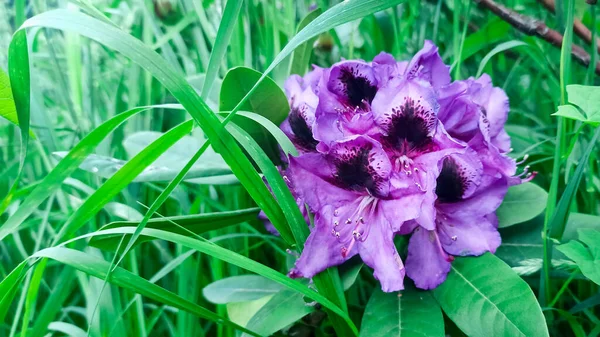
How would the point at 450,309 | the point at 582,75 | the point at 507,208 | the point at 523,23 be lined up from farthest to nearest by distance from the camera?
1. the point at 582,75
2. the point at 523,23
3. the point at 507,208
4. the point at 450,309

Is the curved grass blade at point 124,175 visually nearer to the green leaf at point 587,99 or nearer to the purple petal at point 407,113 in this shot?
the purple petal at point 407,113

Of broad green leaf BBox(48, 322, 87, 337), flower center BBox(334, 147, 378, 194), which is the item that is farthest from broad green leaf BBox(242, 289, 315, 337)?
broad green leaf BBox(48, 322, 87, 337)

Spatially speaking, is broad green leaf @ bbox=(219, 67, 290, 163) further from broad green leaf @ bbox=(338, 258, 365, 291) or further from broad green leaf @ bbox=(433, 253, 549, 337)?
broad green leaf @ bbox=(433, 253, 549, 337)

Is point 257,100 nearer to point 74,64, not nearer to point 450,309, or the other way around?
point 450,309

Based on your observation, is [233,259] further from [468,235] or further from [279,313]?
[468,235]

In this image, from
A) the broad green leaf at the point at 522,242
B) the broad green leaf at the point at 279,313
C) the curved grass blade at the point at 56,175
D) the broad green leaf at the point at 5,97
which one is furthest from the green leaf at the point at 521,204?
the broad green leaf at the point at 5,97

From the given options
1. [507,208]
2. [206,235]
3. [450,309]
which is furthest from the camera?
[206,235]

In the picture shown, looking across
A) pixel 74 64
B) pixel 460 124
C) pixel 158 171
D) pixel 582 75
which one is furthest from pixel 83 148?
pixel 582 75
